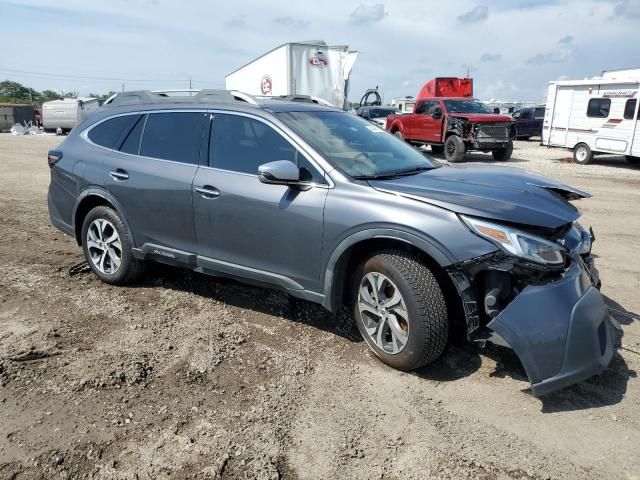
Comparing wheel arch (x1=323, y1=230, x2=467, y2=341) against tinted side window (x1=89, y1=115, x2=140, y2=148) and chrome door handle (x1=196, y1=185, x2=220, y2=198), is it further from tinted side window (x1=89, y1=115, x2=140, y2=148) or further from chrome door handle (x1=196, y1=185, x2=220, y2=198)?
tinted side window (x1=89, y1=115, x2=140, y2=148)

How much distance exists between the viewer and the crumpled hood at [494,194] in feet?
10.4

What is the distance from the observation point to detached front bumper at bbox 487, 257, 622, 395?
9.57 ft

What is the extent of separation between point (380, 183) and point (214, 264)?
1.53 metres

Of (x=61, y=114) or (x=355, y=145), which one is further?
(x=61, y=114)

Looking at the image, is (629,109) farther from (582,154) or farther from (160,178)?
(160,178)

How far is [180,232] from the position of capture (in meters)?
4.40

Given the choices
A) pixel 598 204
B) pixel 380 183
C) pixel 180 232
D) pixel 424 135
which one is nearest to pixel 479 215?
pixel 380 183

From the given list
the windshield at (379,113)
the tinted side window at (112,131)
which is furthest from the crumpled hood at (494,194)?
the windshield at (379,113)

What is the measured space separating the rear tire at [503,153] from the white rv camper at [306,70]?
529cm

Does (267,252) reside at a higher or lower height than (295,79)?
lower

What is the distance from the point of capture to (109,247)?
16.4ft

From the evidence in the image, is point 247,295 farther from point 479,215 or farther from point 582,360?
point 582,360

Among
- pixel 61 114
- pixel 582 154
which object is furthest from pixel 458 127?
pixel 61 114

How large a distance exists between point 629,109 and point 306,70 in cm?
999
